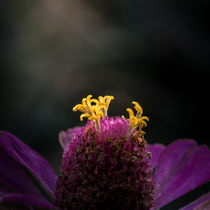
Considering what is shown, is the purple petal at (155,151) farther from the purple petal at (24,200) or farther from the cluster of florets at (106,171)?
the purple petal at (24,200)

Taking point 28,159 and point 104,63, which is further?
point 104,63

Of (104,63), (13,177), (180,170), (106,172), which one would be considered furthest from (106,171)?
(104,63)

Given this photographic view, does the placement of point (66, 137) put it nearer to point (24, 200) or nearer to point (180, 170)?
point (180, 170)

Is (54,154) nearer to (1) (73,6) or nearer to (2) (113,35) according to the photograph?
(2) (113,35)

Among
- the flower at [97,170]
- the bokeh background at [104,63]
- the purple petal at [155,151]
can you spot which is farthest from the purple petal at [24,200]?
the bokeh background at [104,63]

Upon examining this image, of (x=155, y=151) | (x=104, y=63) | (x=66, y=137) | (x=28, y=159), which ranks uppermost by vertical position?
(x=104, y=63)

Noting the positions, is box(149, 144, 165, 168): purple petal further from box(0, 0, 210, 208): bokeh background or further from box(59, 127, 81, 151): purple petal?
box(0, 0, 210, 208): bokeh background

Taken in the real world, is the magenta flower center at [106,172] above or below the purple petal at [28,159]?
below

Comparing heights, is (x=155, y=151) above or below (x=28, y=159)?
below

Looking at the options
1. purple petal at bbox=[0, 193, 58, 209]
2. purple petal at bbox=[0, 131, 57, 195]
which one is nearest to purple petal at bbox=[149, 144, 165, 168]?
purple petal at bbox=[0, 131, 57, 195]
